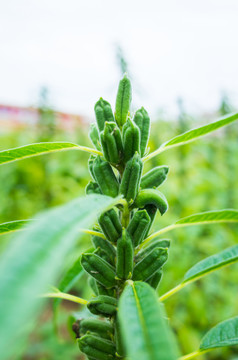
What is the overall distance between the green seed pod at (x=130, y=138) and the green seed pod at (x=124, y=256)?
0.39 feet

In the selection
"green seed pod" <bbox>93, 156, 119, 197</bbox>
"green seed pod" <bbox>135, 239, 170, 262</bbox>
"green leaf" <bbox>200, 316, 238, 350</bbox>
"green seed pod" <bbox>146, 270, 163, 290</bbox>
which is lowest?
"green leaf" <bbox>200, 316, 238, 350</bbox>

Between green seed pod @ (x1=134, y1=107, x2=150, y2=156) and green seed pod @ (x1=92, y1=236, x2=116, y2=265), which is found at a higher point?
green seed pod @ (x1=134, y1=107, x2=150, y2=156)

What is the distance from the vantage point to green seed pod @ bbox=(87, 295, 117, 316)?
49 centimetres

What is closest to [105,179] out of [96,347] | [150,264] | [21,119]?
[150,264]

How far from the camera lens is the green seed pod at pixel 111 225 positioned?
1.64ft

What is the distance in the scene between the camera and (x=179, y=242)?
2.01 meters

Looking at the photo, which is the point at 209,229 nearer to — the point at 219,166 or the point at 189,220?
the point at 219,166

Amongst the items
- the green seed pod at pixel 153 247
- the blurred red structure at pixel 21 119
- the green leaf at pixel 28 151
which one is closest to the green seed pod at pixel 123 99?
the green leaf at pixel 28 151

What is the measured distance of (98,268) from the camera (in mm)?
501

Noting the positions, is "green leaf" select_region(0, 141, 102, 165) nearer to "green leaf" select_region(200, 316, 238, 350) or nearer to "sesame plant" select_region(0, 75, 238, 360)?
"sesame plant" select_region(0, 75, 238, 360)

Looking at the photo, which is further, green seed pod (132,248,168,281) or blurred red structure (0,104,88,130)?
blurred red structure (0,104,88,130)

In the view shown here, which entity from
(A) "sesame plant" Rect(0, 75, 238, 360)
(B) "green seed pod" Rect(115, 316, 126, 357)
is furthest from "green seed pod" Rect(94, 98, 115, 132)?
(B) "green seed pod" Rect(115, 316, 126, 357)

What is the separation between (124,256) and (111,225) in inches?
1.9

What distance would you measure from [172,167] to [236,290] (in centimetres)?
86
